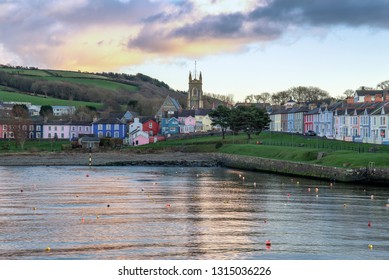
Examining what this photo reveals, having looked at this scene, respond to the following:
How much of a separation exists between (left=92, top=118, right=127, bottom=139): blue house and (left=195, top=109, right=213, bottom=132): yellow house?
58.1 ft

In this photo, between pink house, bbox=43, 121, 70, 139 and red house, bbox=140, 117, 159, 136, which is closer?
red house, bbox=140, 117, 159, 136

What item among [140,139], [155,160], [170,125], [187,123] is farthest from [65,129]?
[155,160]

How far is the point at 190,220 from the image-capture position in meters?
46.1

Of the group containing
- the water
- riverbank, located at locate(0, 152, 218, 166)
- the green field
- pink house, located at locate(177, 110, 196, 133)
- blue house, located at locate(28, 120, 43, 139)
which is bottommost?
the water

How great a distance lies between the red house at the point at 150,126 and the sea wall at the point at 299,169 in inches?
1868

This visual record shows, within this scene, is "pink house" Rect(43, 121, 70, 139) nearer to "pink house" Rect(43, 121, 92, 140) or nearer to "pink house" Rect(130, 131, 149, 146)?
"pink house" Rect(43, 121, 92, 140)

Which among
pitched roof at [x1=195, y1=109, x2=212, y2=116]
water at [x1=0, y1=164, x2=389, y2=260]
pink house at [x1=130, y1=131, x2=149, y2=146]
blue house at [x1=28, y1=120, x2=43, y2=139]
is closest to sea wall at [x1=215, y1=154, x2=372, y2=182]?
water at [x1=0, y1=164, x2=389, y2=260]

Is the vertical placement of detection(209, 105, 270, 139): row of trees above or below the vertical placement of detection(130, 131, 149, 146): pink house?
above

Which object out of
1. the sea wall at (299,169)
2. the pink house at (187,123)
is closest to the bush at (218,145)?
the sea wall at (299,169)

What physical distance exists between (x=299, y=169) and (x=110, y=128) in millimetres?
86039

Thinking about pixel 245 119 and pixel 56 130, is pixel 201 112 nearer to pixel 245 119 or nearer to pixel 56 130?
pixel 56 130

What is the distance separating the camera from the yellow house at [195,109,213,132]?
170750 millimetres

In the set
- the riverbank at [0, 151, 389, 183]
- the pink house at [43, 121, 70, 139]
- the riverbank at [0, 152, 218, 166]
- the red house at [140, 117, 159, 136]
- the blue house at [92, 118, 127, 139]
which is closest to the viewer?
the riverbank at [0, 151, 389, 183]

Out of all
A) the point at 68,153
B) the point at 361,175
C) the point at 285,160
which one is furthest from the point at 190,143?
the point at 361,175
